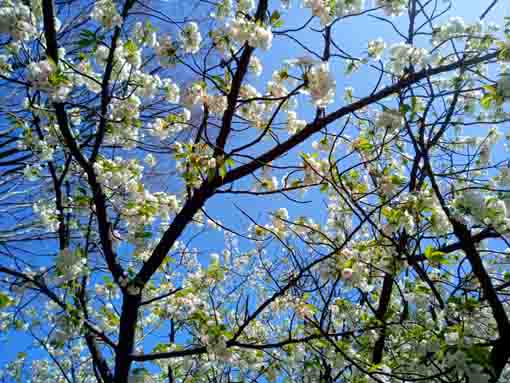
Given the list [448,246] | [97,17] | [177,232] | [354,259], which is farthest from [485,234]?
[97,17]

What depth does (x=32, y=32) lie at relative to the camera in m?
2.19

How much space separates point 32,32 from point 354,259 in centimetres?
231

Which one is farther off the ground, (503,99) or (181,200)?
(181,200)

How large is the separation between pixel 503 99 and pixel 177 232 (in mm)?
2118

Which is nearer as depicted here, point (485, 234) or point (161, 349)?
point (485, 234)

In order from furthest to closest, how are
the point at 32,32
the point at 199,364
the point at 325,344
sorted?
the point at 199,364, the point at 325,344, the point at 32,32

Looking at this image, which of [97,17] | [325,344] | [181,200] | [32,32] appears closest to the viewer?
[32,32]

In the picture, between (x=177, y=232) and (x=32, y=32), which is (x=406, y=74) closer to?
(x=177, y=232)

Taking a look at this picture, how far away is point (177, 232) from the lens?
277 centimetres

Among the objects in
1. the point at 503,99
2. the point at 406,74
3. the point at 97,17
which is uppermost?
the point at 97,17

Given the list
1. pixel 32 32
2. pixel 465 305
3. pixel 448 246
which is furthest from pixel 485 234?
pixel 32 32

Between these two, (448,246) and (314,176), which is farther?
(448,246)

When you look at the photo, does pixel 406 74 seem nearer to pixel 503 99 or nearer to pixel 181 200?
pixel 503 99

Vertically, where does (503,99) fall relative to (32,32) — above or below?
below
